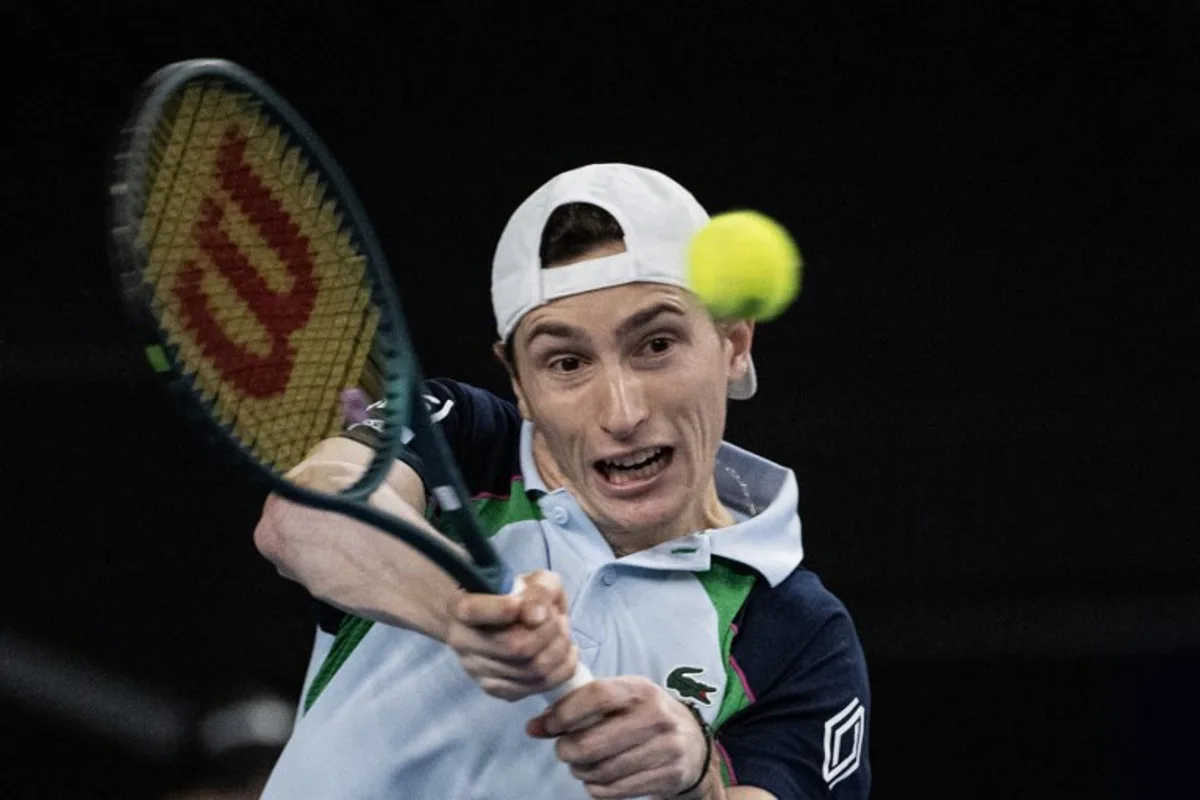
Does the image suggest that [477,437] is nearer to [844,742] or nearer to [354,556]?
[354,556]

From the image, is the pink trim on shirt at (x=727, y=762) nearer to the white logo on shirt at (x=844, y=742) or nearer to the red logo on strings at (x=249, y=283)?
the white logo on shirt at (x=844, y=742)

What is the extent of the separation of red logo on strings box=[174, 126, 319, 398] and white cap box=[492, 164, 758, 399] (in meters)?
0.25

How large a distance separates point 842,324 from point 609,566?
1377mm

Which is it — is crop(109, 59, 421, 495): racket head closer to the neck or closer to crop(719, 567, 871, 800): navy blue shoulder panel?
the neck

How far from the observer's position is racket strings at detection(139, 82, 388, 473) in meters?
1.42

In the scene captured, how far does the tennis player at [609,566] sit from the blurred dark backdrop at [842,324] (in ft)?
4.10

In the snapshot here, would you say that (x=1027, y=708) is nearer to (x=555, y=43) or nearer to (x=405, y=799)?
(x=555, y=43)

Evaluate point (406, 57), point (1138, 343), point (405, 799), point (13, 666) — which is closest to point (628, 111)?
point (406, 57)

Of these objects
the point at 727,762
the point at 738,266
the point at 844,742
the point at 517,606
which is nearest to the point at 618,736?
the point at 517,606

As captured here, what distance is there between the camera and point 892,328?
307 centimetres

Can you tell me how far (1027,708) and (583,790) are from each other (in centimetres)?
151

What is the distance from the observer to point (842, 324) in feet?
10.1

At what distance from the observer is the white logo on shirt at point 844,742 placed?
5.71ft

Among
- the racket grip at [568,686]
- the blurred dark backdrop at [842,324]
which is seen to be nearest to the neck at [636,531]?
the racket grip at [568,686]
